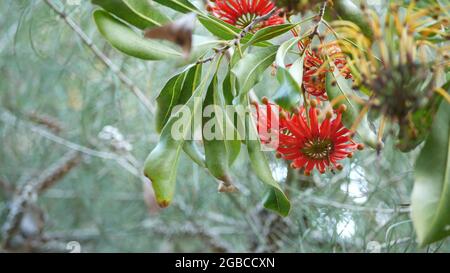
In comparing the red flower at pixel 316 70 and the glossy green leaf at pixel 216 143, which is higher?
the red flower at pixel 316 70

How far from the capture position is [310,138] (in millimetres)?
742

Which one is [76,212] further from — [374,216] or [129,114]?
[374,216]

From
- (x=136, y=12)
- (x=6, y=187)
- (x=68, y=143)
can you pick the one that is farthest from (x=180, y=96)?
(x=6, y=187)

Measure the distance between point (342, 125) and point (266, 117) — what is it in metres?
0.08

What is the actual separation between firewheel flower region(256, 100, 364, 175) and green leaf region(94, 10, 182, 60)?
0.42 feet

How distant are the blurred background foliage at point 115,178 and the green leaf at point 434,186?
0.64 m

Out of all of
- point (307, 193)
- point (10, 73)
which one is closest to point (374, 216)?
point (307, 193)

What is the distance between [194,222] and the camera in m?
1.93

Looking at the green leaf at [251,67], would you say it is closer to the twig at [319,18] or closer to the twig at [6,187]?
the twig at [319,18]

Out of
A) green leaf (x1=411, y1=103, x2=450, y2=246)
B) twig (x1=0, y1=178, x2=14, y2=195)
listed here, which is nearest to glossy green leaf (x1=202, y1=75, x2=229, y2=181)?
green leaf (x1=411, y1=103, x2=450, y2=246)

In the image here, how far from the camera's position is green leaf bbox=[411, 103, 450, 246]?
1.67 ft

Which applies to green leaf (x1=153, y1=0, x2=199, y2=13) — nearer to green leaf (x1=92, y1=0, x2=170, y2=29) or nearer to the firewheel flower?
green leaf (x1=92, y1=0, x2=170, y2=29)

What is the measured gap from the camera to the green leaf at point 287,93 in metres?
0.55

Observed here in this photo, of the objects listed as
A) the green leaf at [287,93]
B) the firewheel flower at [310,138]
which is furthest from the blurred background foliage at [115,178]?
the green leaf at [287,93]
